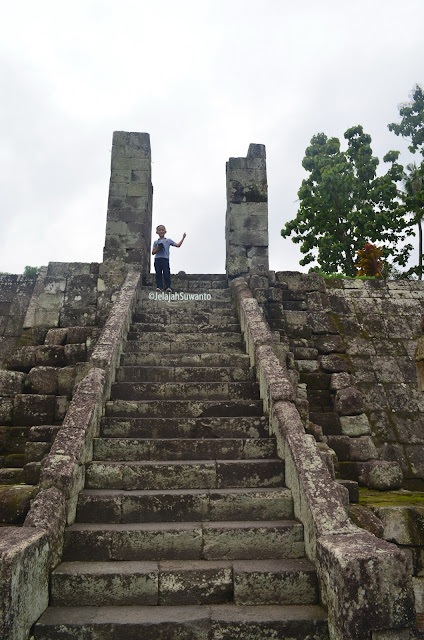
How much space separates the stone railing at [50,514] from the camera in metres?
2.66

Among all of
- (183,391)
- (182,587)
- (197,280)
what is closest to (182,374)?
(183,391)

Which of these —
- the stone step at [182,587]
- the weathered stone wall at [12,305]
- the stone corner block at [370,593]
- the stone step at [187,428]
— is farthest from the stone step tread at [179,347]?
the stone corner block at [370,593]

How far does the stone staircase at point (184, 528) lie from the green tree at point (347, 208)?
53.4ft

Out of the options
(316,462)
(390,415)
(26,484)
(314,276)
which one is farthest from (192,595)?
(314,276)

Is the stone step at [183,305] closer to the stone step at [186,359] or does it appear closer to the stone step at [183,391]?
the stone step at [186,359]

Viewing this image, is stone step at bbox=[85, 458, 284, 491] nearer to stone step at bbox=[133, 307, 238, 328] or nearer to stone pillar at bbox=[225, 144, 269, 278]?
stone step at bbox=[133, 307, 238, 328]

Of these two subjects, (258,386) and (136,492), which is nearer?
(136,492)

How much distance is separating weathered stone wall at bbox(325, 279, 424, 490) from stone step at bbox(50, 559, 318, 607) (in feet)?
11.9

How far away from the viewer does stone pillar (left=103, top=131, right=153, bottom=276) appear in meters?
9.27

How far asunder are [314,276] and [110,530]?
6342mm

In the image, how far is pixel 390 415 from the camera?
6910 mm

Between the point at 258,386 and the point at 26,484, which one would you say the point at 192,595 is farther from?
the point at 258,386

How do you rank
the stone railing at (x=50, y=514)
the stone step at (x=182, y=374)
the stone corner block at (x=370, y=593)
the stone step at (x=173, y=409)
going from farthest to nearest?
1. the stone step at (x=182, y=374)
2. the stone step at (x=173, y=409)
3. the stone railing at (x=50, y=514)
4. the stone corner block at (x=370, y=593)

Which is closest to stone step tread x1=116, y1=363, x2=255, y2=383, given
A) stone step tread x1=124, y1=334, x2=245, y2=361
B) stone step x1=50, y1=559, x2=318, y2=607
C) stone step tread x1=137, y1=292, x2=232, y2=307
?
stone step tread x1=124, y1=334, x2=245, y2=361
